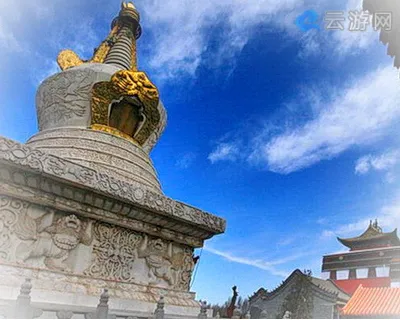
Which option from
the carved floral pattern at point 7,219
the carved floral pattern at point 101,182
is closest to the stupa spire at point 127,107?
Answer: the carved floral pattern at point 101,182

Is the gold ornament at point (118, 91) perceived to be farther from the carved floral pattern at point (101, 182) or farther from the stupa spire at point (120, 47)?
the carved floral pattern at point (101, 182)

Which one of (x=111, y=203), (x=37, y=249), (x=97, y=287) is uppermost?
(x=111, y=203)

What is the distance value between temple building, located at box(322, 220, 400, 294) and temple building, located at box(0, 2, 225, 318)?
765 inches

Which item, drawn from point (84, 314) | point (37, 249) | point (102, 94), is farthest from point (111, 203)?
point (102, 94)

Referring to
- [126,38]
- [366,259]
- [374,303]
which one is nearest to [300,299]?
[366,259]

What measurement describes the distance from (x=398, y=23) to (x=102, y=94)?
2.73 metres

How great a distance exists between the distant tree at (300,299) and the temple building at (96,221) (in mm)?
15585

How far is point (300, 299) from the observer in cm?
1708

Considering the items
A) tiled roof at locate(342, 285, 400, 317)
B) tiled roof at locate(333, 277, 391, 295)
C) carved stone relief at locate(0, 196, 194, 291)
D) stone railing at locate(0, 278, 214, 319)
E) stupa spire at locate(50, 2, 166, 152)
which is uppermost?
tiled roof at locate(333, 277, 391, 295)

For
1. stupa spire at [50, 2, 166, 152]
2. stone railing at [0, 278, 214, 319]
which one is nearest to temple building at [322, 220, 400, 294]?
stupa spire at [50, 2, 166, 152]

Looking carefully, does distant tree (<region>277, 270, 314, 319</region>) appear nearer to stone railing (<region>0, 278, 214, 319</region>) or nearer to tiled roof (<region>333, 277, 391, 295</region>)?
tiled roof (<region>333, 277, 391, 295</region>)

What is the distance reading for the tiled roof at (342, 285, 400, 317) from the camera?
8790mm

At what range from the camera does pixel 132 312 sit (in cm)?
217

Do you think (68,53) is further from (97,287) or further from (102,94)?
(97,287)
